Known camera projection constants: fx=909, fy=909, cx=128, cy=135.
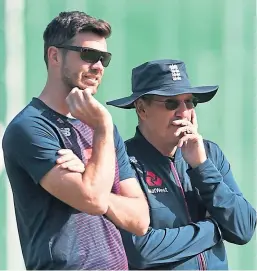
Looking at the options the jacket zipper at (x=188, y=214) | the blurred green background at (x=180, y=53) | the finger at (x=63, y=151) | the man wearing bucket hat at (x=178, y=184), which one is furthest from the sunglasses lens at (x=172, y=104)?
the blurred green background at (x=180, y=53)

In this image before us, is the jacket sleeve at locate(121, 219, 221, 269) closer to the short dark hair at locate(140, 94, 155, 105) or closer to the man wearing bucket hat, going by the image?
the man wearing bucket hat

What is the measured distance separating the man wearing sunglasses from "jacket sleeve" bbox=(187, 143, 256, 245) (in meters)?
0.42

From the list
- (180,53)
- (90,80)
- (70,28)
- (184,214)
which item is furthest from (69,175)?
(180,53)

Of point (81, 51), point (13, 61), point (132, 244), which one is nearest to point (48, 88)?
point (81, 51)

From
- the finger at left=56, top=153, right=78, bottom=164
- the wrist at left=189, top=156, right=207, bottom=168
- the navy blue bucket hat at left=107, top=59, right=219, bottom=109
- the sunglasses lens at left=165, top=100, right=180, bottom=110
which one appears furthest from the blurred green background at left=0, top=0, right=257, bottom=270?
the finger at left=56, top=153, right=78, bottom=164

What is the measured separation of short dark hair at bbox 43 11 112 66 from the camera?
3.29 meters

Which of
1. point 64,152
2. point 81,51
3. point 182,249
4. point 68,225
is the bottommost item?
point 182,249

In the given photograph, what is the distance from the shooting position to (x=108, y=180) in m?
3.02

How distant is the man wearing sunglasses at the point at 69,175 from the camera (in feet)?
9.82

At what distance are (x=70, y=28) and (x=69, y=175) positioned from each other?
60cm

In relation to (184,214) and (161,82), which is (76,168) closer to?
(184,214)

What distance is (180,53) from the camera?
4.94m

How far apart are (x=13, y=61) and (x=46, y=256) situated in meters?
1.88

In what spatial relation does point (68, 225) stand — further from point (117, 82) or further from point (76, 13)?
point (117, 82)
